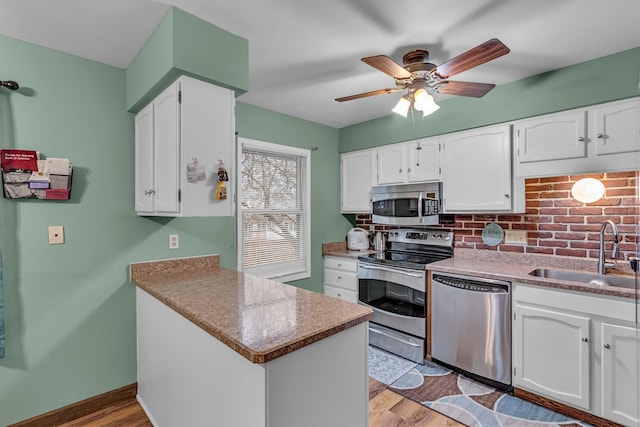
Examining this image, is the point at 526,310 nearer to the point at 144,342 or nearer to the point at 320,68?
the point at 320,68

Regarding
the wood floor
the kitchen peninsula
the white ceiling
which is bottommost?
the wood floor

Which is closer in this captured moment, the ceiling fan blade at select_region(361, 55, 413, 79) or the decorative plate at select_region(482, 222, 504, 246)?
the ceiling fan blade at select_region(361, 55, 413, 79)

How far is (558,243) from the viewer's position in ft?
8.16

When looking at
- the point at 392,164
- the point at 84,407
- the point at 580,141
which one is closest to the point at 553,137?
the point at 580,141

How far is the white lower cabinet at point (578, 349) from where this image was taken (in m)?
1.80

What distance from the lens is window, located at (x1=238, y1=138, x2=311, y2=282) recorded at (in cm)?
301

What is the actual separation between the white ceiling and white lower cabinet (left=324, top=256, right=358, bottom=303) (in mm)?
1923

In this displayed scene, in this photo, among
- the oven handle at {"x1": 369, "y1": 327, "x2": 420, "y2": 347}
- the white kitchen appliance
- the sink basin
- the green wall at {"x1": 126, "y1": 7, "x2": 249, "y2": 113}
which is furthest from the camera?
the white kitchen appliance

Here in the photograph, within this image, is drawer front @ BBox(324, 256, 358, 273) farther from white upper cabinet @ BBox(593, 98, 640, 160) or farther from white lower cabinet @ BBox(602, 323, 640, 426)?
white upper cabinet @ BBox(593, 98, 640, 160)

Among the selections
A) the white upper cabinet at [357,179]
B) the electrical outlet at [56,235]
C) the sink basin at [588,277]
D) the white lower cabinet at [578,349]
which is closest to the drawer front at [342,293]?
the white upper cabinet at [357,179]

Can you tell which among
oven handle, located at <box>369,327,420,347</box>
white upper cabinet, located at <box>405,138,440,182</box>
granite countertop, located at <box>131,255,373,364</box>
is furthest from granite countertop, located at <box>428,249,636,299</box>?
granite countertop, located at <box>131,255,373,364</box>

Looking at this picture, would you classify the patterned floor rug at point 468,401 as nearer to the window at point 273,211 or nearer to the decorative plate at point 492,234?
the decorative plate at point 492,234

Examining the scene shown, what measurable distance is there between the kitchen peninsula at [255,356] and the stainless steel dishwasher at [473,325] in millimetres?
1374

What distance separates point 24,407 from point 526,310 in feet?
10.6
